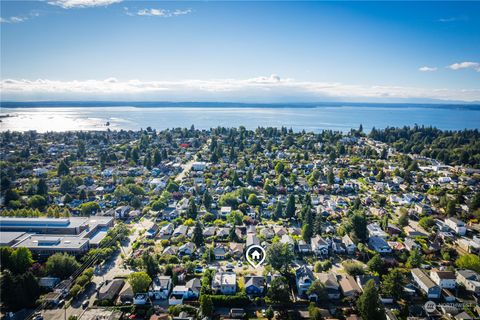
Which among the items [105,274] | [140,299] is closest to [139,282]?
[140,299]

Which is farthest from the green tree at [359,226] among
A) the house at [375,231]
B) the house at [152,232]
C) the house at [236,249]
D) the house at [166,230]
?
the house at [152,232]

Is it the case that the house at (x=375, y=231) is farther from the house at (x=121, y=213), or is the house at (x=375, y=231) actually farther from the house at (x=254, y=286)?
the house at (x=121, y=213)

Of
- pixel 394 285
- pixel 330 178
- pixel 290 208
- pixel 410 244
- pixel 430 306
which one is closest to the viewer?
pixel 430 306

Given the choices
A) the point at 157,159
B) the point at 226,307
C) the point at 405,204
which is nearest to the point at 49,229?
the point at 226,307

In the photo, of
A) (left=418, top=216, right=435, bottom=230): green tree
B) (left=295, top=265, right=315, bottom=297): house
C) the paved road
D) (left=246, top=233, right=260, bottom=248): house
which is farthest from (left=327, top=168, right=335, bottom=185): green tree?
the paved road

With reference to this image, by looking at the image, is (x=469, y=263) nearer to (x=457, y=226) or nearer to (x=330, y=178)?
(x=457, y=226)

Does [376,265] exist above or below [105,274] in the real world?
above

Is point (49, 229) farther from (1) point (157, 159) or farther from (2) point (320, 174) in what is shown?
(2) point (320, 174)
